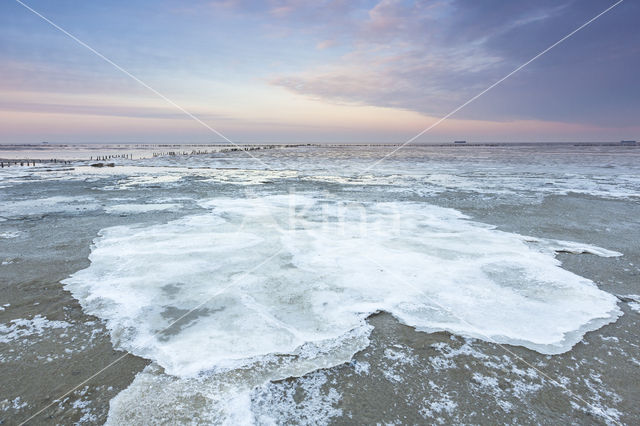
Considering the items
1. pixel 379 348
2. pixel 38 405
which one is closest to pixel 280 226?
pixel 379 348

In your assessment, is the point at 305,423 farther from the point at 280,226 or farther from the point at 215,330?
the point at 280,226

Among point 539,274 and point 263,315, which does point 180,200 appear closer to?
point 263,315

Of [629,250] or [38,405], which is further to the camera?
[629,250]

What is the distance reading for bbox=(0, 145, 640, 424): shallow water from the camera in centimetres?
327

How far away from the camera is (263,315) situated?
4902mm

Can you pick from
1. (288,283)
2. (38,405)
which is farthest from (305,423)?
(288,283)

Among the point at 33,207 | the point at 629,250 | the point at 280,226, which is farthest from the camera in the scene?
the point at 33,207

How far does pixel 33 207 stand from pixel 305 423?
1461 cm

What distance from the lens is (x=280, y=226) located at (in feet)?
32.8

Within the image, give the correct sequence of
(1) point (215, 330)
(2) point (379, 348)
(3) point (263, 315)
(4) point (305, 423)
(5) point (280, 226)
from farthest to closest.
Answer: (5) point (280, 226)
(3) point (263, 315)
(1) point (215, 330)
(2) point (379, 348)
(4) point (305, 423)

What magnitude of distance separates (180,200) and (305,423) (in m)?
13.0

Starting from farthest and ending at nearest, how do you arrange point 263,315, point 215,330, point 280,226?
1. point 280,226
2. point 263,315
3. point 215,330

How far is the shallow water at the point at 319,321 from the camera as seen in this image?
3273 mm

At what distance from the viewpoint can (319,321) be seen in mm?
4762
